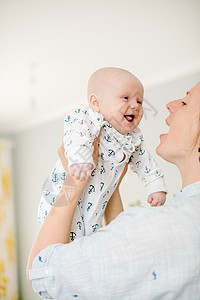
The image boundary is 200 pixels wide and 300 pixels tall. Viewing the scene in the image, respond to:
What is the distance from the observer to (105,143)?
802 mm

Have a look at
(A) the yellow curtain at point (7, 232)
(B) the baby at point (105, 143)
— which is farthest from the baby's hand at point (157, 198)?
(A) the yellow curtain at point (7, 232)

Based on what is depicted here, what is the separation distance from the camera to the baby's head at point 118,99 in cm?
82

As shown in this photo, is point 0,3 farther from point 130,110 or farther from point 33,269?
point 33,269

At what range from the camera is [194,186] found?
624 mm

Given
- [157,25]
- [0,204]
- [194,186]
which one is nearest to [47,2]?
[157,25]

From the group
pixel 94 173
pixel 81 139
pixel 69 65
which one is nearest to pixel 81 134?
pixel 81 139

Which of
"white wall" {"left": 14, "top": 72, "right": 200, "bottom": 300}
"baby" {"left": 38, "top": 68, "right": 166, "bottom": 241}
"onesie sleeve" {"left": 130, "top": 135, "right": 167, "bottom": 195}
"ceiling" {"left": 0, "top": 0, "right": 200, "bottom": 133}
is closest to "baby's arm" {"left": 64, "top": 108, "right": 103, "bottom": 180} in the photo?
"baby" {"left": 38, "top": 68, "right": 166, "bottom": 241}

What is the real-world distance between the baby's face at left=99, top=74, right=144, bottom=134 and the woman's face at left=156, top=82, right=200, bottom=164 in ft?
0.42

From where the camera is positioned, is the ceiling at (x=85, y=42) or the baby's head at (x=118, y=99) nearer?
the baby's head at (x=118, y=99)

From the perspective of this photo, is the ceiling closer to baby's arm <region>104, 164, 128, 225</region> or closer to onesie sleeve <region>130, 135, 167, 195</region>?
onesie sleeve <region>130, 135, 167, 195</region>

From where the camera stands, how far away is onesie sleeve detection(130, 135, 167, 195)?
0.90 meters

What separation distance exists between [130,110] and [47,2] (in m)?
1.04

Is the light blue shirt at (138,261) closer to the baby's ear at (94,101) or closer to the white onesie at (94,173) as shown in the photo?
the white onesie at (94,173)

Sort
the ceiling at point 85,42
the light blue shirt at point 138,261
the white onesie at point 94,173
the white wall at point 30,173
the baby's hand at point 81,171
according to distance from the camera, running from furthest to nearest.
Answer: the white wall at point 30,173
the ceiling at point 85,42
the white onesie at point 94,173
the baby's hand at point 81,171
the light blue shirt at point 138,261
